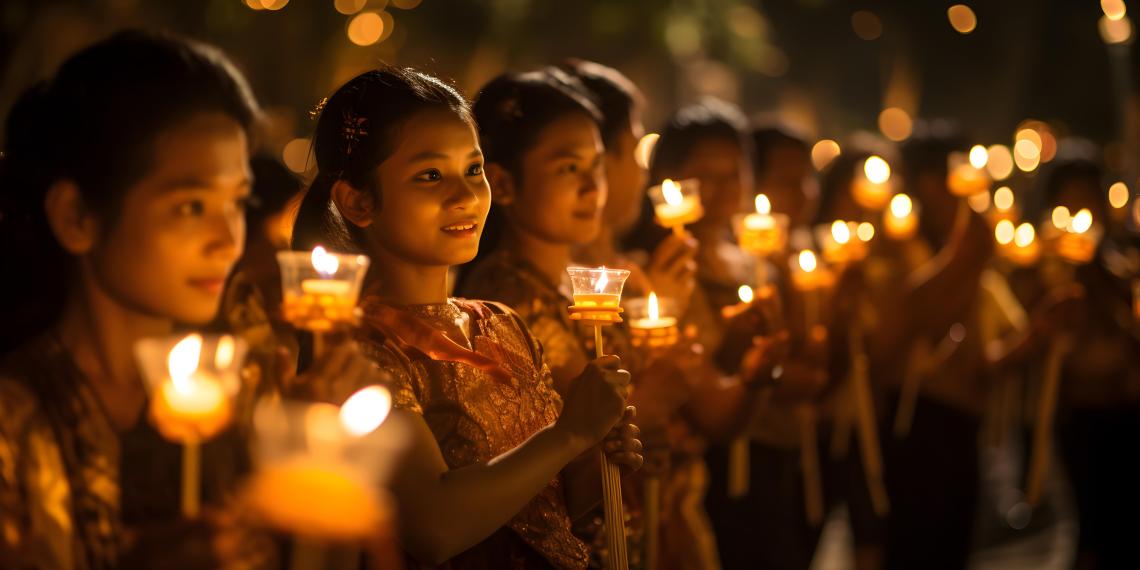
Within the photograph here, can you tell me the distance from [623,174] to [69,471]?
236 centimetres

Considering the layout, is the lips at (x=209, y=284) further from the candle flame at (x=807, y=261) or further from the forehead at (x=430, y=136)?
the candle flame at (x=807, y=261)

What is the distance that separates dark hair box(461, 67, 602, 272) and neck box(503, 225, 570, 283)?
88 mm

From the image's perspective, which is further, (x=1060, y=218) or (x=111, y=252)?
(x=1060, y=218)

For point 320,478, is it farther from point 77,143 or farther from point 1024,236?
point 1024,236

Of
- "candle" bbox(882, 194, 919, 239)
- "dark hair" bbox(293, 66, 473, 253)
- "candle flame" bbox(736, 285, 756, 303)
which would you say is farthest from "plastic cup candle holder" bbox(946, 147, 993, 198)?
"dark hair" bbox(293, 66, 473, 253)

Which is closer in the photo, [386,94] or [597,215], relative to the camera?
[386,94]

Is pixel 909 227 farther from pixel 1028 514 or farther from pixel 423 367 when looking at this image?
pixel 1028 514

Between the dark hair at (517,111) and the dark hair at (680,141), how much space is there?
143 centimetres

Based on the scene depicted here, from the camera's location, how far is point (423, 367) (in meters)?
2.54

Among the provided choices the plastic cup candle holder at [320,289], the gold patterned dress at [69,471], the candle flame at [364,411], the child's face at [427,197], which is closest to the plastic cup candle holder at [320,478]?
the candle flame at [364,411]

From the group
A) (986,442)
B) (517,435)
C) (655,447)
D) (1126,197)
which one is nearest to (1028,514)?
→ (986,442)

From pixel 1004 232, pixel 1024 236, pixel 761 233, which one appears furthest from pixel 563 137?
pixel 1004 232

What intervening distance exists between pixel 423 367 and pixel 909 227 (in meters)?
3.57

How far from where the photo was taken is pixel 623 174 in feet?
13.2
